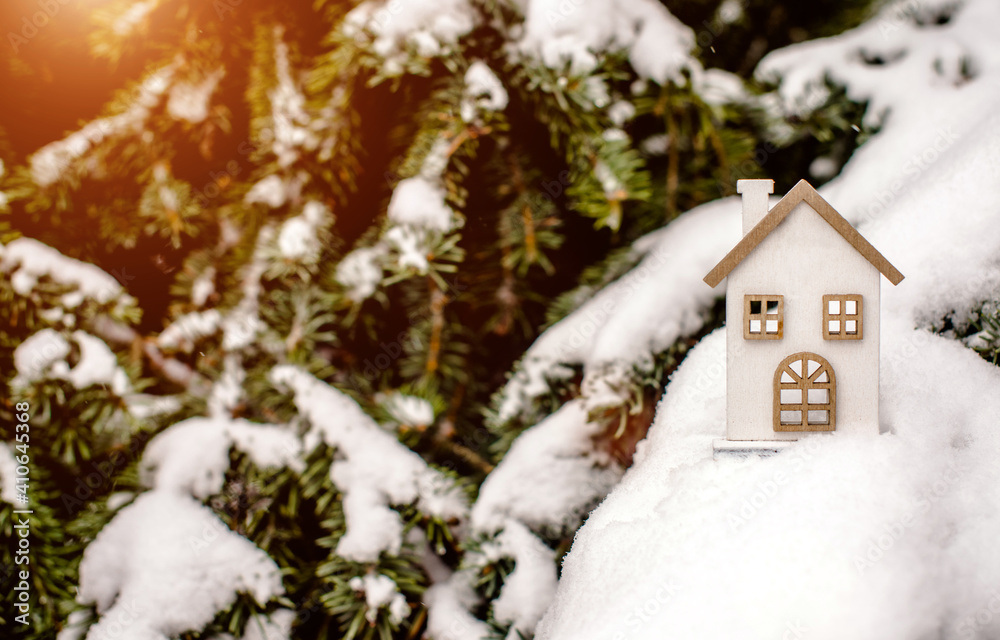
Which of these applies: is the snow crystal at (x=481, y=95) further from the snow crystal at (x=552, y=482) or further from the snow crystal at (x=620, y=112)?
the snow crystal at (x=552, y=482)

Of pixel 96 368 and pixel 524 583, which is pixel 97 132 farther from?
pixel 524 583

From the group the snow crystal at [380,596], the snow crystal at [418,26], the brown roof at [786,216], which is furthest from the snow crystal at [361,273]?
the brown roof at [786,216]

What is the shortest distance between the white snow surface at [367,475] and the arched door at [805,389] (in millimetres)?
409

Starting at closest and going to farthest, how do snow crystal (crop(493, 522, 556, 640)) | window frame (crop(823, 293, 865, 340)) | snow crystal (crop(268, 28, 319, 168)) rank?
window frame (crop(823, 293, 865, 340)), snow crystal (crop(493, 522, 556, 640)), snow crystal (crop(268, 28, 319, 168))

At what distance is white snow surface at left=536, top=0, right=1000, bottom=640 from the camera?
0.39m

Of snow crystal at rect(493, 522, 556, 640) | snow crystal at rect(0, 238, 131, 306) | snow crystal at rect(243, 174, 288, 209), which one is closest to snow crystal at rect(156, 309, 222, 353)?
snow crystal at rect(0, 238, 131, 306)

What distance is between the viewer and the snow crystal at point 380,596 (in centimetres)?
65

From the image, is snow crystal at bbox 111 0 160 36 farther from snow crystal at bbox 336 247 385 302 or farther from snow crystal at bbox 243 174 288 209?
snow crystal at bbox 336 247 385 302

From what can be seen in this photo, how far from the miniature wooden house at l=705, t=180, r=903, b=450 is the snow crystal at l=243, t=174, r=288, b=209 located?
2.18 ft

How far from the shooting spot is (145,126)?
86 centimetres

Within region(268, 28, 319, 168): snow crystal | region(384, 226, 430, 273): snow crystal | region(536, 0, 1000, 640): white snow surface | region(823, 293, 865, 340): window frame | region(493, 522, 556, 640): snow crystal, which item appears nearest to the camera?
region(536, 0, 1000, 640): white snow surface

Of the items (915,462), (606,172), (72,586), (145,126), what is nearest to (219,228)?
(145,126)

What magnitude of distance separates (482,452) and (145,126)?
0.71m

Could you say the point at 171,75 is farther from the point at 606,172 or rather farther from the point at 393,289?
the point at 606,172
